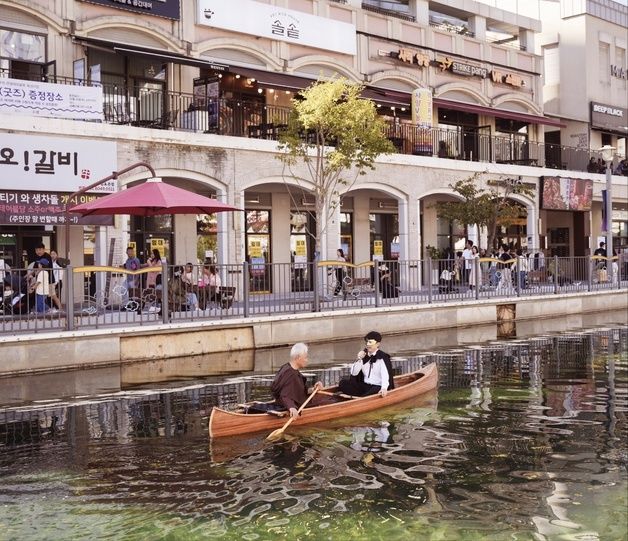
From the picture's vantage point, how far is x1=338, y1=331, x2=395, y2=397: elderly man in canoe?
1212 centimetres

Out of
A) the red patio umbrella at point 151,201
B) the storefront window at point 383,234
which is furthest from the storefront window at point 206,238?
the red patio umbrella at point 151,201

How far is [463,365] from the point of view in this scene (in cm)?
1647

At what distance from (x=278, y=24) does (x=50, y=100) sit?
30.2 ft

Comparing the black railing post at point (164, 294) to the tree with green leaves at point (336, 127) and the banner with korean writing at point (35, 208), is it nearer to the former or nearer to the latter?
the banner with korean writing at point (35, 208)

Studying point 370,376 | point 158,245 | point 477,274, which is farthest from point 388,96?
point 370,376

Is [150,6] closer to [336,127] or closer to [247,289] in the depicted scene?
[336,127]

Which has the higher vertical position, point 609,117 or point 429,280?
point 609,117

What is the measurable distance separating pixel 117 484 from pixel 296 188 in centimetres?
2053

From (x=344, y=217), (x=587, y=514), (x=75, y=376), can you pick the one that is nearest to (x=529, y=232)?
(x=344, y=217)

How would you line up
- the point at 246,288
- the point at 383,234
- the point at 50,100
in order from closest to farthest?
the point at 246,288 < the point at 50,100 < the point at 383,234

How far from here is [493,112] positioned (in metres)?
33.2

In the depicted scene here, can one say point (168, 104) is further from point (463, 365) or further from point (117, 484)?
point (117, 484)

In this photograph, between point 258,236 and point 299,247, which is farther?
point 299,247

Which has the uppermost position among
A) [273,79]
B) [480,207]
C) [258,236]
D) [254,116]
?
[273,79]
